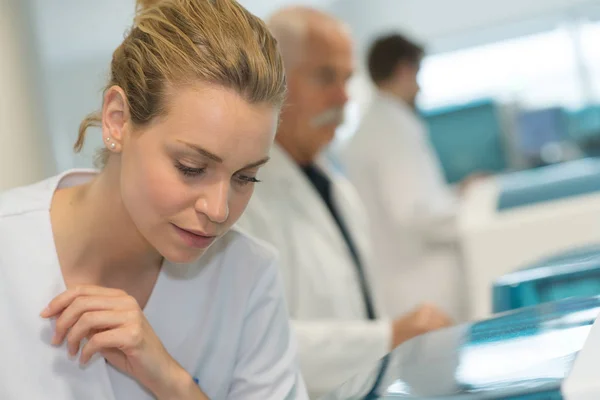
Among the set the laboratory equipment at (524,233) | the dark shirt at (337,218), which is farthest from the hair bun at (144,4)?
the laboratory equipment at (524,233)

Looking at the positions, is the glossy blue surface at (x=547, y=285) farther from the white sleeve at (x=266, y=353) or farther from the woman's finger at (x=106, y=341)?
the woman's finger at (x=106, y=341)

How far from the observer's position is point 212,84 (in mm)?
882

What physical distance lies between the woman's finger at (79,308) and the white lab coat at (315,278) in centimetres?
52

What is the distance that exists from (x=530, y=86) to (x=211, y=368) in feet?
16.4

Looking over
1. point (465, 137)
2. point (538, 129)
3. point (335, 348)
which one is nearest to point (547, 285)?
point (335, 348)

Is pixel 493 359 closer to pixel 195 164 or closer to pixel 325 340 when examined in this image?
pixel 195 164

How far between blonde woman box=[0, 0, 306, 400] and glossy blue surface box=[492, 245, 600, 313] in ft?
1.81

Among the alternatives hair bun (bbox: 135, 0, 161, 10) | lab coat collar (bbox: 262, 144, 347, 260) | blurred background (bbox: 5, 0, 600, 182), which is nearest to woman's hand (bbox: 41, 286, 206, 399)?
hair bun (bbox: 135, 0, 161, 10)

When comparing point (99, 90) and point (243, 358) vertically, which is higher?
point (99, 90)

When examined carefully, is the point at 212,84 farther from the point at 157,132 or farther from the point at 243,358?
the point at 243,358

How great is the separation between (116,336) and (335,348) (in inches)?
23.4

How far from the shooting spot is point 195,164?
33.9 inches

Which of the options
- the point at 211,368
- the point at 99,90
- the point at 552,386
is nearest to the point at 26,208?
the point at 99,90

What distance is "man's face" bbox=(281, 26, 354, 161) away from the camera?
1625 millimetres
